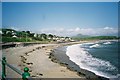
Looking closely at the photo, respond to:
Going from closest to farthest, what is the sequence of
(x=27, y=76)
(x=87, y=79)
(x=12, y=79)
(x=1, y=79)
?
(x=27, y=76), (x=1, y=79), (x=12, y=79), (x=87, y=79)

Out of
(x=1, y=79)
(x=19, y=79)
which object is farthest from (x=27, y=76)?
(x=19, y=79)

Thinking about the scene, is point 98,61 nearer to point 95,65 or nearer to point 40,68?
point 95,65

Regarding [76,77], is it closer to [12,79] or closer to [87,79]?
[87,79]

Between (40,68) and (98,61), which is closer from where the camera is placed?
(40,68)

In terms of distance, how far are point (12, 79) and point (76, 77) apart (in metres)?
5.68

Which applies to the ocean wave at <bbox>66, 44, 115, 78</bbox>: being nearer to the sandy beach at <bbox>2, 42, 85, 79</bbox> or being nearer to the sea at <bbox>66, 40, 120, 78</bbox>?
the sea at <bbox>66, 40, 120, 78</bbox>

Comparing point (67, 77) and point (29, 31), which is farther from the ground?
point (29, 31)

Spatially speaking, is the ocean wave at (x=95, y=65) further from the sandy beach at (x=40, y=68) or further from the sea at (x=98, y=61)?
the sandy beach at (x=40, y=68)

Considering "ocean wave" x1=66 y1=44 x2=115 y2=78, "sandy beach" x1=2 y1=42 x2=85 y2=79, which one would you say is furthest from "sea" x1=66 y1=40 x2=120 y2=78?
"sandy beach" x1=2 y1=42 x2=85 y2=79

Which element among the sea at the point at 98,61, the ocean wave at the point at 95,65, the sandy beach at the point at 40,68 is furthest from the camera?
the sea at the point at 98,61

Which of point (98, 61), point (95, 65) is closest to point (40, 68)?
point (95, 65)

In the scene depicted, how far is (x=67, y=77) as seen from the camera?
14234 mm

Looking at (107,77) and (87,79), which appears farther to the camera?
(107,77)

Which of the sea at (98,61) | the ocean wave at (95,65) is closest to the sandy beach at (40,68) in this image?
the ocean wave at (95,65)
